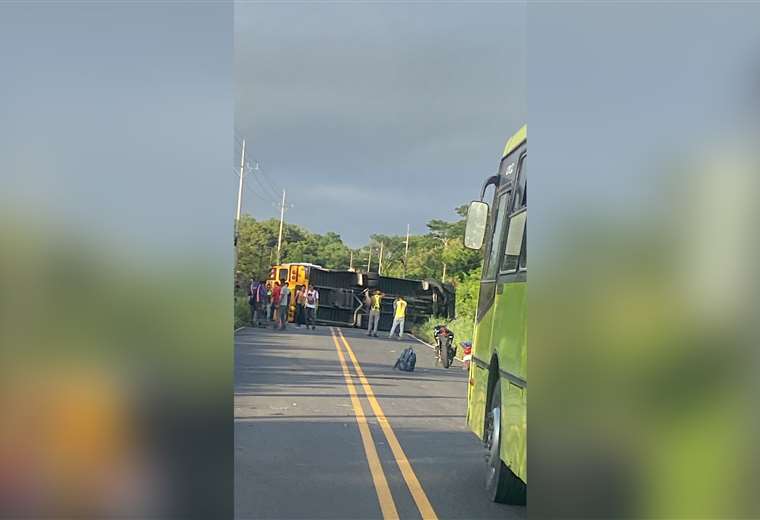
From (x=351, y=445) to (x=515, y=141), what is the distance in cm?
341

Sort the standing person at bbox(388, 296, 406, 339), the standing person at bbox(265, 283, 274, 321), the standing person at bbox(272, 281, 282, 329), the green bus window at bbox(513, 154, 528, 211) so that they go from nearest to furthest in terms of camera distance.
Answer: the green bus window at bbox(513, 154, 528, 211) → the standing person at bbox(265, 283, 274, 321) → the standing person at bbox(272, 281, 282, 329) → the standing person at bbox(388, 296, 406, 339)

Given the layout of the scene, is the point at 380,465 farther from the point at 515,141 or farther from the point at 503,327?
the point at 515,141

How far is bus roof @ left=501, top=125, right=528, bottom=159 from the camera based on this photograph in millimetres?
3071

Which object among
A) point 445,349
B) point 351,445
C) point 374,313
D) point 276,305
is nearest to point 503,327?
point 351,445

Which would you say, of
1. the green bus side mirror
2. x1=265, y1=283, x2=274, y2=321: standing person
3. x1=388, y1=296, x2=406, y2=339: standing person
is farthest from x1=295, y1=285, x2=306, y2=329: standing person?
the green bus side mirror

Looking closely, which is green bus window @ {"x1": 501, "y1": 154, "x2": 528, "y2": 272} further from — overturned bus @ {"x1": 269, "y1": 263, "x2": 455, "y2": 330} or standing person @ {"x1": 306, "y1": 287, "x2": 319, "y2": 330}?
overturned bus @ {"x1": 269, "y1": 263, "x2": 455, "y2": 330}

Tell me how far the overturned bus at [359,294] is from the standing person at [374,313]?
94cm

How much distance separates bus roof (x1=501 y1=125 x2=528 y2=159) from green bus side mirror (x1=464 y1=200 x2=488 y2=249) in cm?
71
